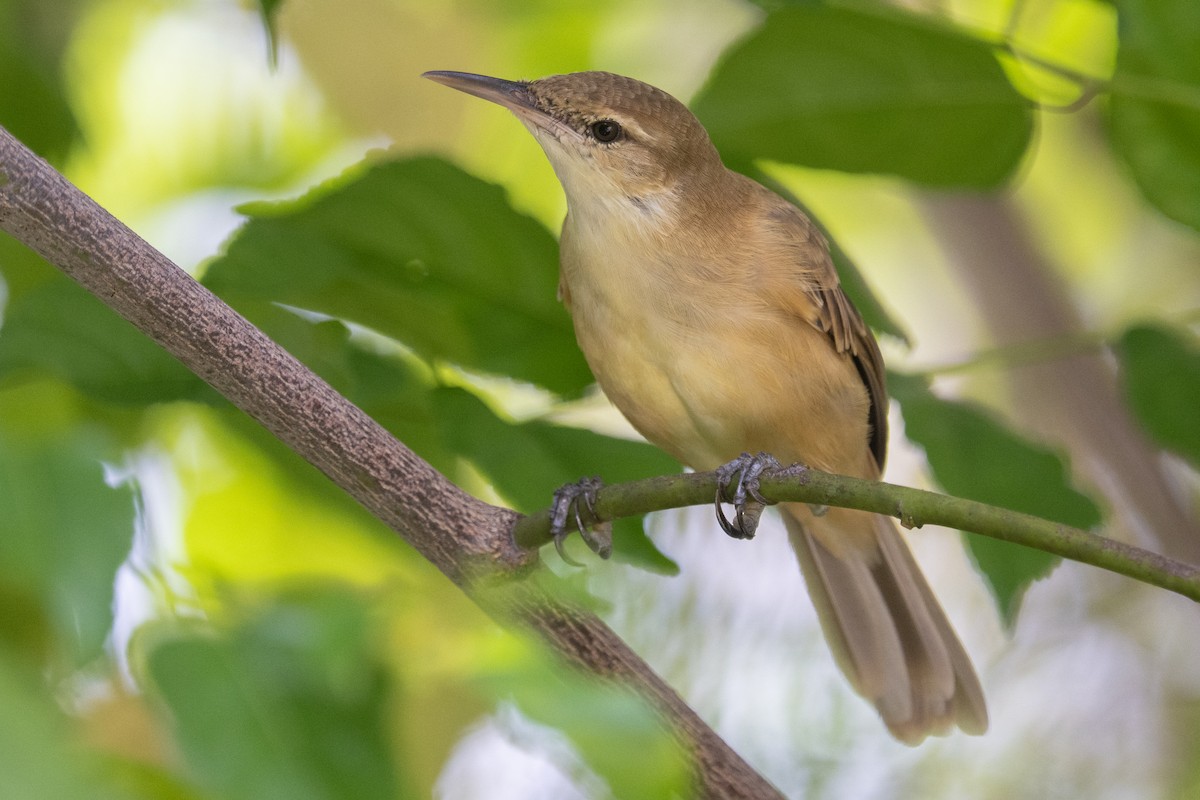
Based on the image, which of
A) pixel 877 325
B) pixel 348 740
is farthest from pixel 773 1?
pixel 348 740

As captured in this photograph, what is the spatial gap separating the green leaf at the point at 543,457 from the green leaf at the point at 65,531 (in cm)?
96

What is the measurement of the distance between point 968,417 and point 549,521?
125cm

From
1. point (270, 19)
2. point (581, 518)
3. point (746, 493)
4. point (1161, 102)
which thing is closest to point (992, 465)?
point (746, 493)

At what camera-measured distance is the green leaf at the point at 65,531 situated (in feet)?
4.96

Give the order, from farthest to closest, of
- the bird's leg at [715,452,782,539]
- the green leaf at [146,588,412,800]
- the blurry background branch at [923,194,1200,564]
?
the blurry background branch at [923,194,1200,564] → the bird's leg at [715,452,782,539] → the green leaf at [146,588,412,800]

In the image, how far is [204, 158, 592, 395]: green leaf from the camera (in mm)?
2600

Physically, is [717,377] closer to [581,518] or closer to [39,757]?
[581,518]

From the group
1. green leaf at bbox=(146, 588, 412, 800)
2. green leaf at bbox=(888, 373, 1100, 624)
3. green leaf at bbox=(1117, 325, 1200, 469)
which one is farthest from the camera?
green leaf at bbox=(1117, 325, 1200, 469)

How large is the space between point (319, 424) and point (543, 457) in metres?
0.79

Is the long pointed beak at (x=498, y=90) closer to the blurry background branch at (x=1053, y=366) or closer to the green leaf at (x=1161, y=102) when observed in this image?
the green leaf at (x=1161, y=102)

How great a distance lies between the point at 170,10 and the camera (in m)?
4.64

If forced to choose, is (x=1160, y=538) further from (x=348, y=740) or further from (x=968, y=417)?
(x=348, y=740)

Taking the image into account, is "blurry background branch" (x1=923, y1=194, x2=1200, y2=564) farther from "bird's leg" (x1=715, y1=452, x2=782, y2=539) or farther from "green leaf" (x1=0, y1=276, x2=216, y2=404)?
"green leaf" (x1=0, y1=276, x2=216, y2=404)

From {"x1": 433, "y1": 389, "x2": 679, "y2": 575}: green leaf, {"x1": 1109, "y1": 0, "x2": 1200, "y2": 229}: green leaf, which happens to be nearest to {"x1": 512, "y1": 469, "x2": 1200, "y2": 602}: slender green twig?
{"x1": 433, "y1": 389, "x2": 679, "y2": 575}: green leaf
